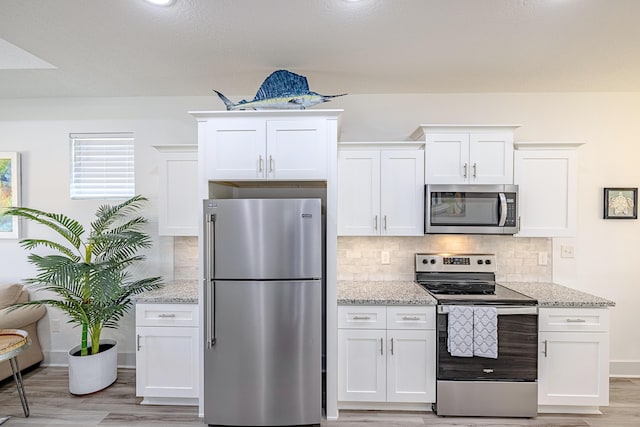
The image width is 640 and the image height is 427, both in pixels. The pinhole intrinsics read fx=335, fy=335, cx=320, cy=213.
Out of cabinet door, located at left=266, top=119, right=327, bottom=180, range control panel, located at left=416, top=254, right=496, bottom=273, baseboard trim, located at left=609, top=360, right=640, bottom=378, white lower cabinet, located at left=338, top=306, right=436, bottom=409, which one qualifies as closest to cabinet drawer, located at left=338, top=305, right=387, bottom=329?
white lower cabinet, located at left=338, top=306, right=436, bottom=409

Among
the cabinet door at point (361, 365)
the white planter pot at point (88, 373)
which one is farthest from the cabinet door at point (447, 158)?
the white planter pot at point (88, 373)

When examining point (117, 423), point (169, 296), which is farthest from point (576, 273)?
point (117, 423)

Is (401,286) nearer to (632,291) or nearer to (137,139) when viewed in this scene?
(632,291)

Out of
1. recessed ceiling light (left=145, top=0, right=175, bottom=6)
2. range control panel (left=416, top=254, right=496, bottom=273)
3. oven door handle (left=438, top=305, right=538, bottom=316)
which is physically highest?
recessed ceiling light (left=145, top=0, right=175, bottom=6)

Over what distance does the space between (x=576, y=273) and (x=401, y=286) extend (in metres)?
1.69

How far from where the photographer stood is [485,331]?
2.40m

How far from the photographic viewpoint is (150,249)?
329 cm

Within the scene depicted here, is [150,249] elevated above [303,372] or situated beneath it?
elevated above

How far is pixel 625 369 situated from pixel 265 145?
3809 millimetres

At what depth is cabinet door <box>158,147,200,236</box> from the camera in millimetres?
2906

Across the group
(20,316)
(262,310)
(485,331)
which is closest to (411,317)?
(485,331)

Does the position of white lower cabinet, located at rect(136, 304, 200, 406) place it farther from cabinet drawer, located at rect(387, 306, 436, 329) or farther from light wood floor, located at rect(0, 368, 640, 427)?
cabinet drawer, located at rect(387, 306, 436, 329)

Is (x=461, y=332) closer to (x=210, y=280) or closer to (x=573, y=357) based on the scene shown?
(x=573, y=357)

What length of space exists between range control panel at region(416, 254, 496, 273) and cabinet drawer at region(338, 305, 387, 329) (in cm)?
74
